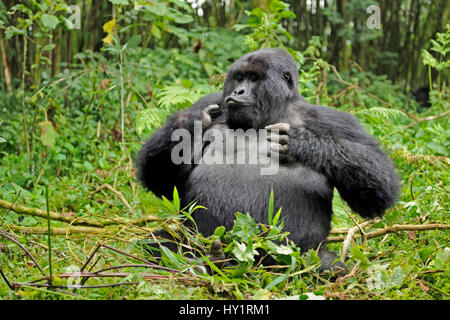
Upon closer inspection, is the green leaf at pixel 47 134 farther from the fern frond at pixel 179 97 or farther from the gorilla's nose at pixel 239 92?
the gorilla's nose at pixel 239 92

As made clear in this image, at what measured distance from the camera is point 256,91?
9.45ft

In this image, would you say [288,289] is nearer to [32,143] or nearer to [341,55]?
[32,143]

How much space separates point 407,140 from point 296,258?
2702 mm

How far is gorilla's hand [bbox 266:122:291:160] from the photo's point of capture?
2.76 m

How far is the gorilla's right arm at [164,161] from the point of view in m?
2.97

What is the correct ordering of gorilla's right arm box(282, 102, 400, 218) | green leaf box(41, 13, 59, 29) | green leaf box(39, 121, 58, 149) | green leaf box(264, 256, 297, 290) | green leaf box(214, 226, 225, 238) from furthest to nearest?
green leaf box(39, 121, 58, 149) < green leaf box(41, 13, 59, 29) < gorilla's right arm box(282, 102, 400, 218) < green leaf box(214, 226, 225, 238) < green leaf box(264, 256, 297, 290)

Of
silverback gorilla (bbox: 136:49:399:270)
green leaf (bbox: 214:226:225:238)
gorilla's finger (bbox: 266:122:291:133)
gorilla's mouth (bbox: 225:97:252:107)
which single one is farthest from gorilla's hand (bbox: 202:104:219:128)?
green leaf (bbox: 214:226:225:238)

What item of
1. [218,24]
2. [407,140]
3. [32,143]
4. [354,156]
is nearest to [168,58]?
[218,24]

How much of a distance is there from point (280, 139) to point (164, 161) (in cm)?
66

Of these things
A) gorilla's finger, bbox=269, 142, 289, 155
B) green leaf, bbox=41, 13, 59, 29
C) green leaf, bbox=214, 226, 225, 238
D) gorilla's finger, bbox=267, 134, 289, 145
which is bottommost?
green leaf, bbox=214, 226, 225, 238

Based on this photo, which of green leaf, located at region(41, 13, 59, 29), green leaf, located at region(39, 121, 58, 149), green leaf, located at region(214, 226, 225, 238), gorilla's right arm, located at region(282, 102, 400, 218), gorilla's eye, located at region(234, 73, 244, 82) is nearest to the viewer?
green leaf, located at region(214, 226, 225, 238)

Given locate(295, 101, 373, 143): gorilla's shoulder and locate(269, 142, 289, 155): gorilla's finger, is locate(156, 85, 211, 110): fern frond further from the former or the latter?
locate(269, 142, 289, 155): gorilla's finger

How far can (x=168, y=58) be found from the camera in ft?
20.9

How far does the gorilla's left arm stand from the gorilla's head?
194mm
